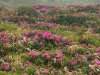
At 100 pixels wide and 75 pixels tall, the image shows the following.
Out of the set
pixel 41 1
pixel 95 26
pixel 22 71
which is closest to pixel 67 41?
pixel 22 71

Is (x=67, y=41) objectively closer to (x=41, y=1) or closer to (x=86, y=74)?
(x=86, y=74)

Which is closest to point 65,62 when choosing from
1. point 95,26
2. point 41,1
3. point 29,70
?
point 29,70

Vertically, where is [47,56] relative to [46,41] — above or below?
below

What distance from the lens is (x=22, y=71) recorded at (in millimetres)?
3914

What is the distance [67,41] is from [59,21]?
4.58 meters

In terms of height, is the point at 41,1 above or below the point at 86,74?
above

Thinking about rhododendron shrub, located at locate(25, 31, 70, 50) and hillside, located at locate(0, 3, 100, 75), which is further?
rhododendron shrub, located at locate(25, 31, 70, 50)

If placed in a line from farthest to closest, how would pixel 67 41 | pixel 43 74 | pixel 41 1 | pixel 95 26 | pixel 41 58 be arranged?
1. pixel 41 1
2. pixel 95 26
3. pixel 67 41
4. pixel 41 58
5. pixel 43 74

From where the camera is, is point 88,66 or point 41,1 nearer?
point 88,66

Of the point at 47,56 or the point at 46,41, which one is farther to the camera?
the point at 46,41

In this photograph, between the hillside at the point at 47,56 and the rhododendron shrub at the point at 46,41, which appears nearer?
the hillside at the point at 47,56

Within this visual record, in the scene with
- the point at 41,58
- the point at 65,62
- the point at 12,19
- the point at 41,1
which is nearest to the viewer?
the point at 65,62

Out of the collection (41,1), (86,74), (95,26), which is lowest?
(86,74)

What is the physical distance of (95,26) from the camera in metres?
9.18
